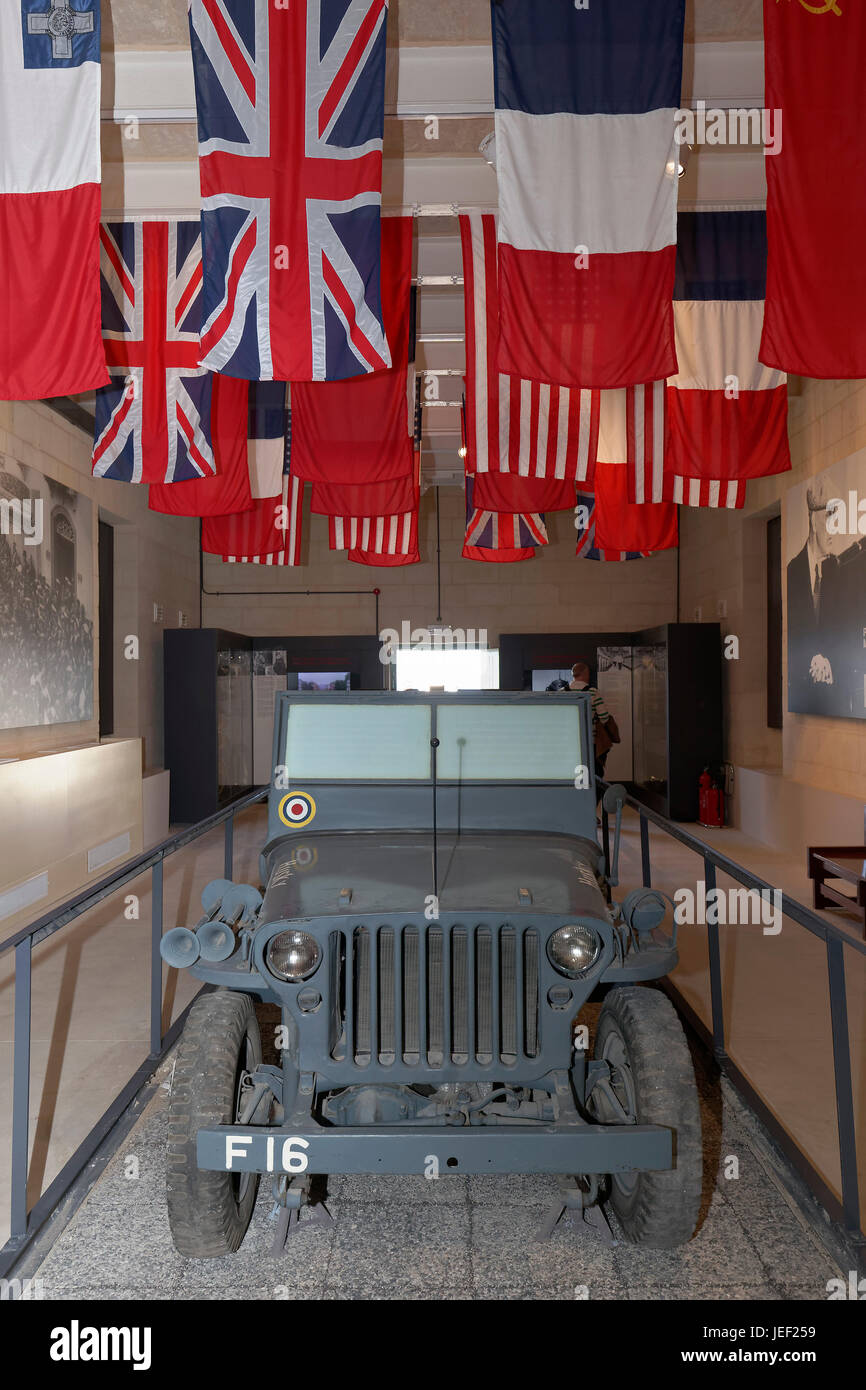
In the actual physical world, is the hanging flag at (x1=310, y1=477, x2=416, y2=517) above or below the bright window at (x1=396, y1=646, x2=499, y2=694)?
above

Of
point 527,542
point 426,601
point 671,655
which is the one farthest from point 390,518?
point 426,601

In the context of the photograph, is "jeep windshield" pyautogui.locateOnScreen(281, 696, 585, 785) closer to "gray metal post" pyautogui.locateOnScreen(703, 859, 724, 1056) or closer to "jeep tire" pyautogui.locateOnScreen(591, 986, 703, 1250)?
"gray metal post" pyautogui.locateOnScreen(703, 859, 724, 1056)

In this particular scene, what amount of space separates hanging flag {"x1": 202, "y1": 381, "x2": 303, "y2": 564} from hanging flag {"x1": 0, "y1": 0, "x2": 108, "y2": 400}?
3.74 meters

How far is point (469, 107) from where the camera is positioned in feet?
19.8

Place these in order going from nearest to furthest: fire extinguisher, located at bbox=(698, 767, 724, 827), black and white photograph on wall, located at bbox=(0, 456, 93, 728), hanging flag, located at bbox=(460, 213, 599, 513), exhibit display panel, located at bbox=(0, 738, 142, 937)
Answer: exhibit display panel, located at bbox=(0, 738, 142, 937)
hanging flag, located at bbox=(460, 213, 599, 513)
black and white photograph on wall, located at bbox=(0, 456, 93, 728)
fire extinguisher, located at bbox=(698, 767, 724, 827)

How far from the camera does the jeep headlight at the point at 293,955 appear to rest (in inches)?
109

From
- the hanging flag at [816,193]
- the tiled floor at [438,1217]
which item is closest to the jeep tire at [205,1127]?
the tiled floor at [438,1217]

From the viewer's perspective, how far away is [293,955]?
9.10 ft

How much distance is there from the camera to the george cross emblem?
4445 millimetres

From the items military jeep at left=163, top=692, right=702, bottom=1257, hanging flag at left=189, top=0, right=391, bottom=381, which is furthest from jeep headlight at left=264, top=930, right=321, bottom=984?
hanging flag at left=189, top=0, right=391, bottom=381

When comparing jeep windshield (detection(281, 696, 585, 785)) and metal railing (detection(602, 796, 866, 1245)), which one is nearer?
metal railing (detection(602, 796, 866, 1245))

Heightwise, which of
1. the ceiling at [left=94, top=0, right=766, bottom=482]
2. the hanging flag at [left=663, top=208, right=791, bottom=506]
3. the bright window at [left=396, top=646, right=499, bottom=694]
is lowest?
the bright window at [left=396, top=646, right=499, bottom=694]

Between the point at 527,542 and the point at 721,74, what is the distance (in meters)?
5.91

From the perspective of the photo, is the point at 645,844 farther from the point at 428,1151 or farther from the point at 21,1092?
the point at 21,1092
